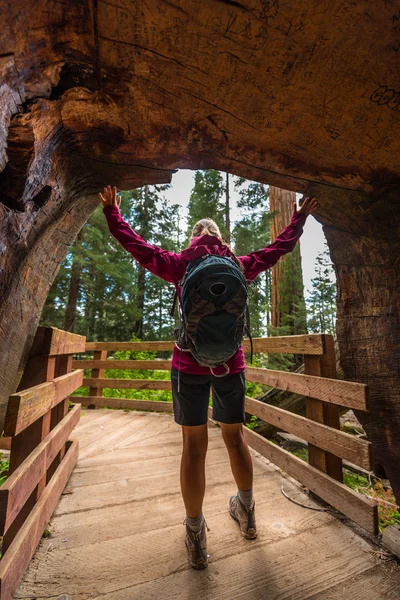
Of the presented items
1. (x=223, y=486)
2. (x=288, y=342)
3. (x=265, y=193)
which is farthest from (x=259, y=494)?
(x=265, y=193)

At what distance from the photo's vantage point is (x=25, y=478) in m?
1.53

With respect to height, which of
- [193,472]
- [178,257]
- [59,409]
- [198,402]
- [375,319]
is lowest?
[193,472]

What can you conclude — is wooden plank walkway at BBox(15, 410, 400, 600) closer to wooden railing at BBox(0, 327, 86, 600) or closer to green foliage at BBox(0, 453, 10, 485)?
wooden railing at BBox(0, 327, 86, 600)

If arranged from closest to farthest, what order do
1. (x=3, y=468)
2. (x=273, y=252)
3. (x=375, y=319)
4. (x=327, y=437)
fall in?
1. (x=375, y=319)
2. (x=273, y=252)
3. (x=327, y=437)
4. (x=3, y=468)

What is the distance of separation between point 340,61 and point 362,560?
Result: 2.81 m

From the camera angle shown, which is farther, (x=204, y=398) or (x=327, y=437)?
(x=327, y=437)

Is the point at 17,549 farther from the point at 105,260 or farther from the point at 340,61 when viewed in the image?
the point at 105,260

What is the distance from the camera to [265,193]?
9969 mm

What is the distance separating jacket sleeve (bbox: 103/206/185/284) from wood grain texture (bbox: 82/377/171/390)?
399 centimetres

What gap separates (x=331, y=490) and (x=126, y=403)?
15.0 ft

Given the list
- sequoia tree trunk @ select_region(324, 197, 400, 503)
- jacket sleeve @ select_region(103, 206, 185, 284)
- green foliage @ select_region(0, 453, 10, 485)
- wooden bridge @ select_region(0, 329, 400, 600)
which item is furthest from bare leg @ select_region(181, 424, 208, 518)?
green foliage @ select_region(0, 453, 10, 485)

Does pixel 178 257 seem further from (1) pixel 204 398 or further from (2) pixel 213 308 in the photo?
(1) pixel 204 398

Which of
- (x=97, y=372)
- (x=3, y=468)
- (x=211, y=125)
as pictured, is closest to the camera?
(x=211, y=125)

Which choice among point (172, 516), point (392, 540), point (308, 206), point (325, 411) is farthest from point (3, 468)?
point (308, 206)
